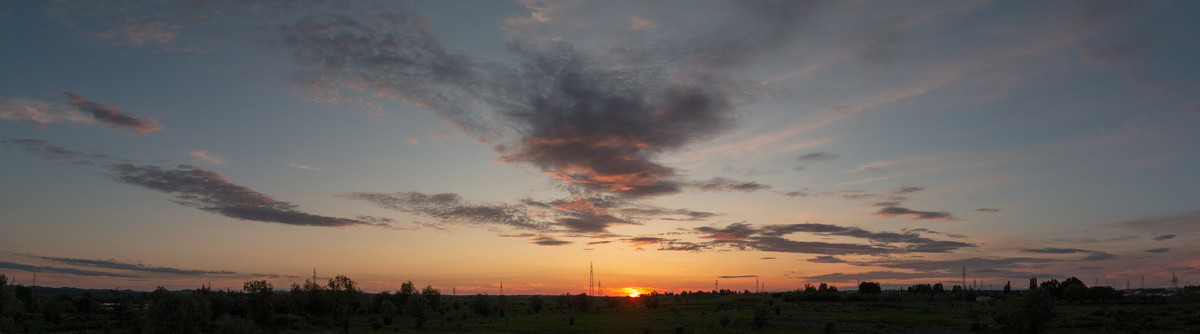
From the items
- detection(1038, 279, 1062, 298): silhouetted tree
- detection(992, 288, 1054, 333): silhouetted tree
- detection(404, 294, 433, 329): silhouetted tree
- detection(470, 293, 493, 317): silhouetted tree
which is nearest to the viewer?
detection(992, 288, 1054, 333): silhouetted tree

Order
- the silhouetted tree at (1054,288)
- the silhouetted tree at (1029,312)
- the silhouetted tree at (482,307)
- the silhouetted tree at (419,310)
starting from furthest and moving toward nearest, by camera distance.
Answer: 1. the silhouetted tree at (1054,288)
2. the silhouetted tree at (482,307)
3. the silhouetted tree at (419,310)
4. the silhouetted tree at (1029,312)

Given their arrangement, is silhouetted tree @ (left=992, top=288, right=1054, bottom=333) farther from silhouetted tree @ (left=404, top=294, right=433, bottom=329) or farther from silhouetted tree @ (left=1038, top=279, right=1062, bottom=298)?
silhouetted tree @ (left=1038, top=279, right=1062, bottom=298)

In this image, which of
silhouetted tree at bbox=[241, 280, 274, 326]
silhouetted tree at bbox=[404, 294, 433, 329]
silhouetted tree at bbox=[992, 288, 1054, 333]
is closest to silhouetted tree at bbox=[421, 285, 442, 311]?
silhouetted tree at bbox=[404, 294, 433, 329]

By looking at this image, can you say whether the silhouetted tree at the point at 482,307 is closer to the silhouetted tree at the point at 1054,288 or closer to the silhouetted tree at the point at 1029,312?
the silhouetted tree at the point at 1029,312

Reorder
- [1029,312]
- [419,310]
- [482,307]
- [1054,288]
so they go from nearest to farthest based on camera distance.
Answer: [1029,312]
[419,310]
[482,307]
[1054,288]

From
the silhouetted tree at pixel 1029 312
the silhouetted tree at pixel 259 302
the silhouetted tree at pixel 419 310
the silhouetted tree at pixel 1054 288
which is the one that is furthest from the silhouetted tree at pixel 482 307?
the silhouetted tree at pixel 1054 288

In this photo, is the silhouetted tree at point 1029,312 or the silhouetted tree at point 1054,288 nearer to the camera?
the silhouetted tree at point 1029,312

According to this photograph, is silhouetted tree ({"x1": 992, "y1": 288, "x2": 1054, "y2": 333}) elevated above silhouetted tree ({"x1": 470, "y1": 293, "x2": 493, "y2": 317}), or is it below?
above

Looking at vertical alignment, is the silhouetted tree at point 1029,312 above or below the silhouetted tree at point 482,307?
above

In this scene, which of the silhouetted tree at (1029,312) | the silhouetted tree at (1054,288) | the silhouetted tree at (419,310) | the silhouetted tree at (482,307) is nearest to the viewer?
the silhouetted tree at (1029,312)

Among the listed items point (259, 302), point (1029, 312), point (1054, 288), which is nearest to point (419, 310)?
point (259, 302)

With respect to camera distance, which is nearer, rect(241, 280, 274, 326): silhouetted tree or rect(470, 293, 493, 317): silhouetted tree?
rect(241, 280, 274, 326): silhouetted tree

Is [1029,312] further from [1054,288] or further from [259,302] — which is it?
[1054,288]

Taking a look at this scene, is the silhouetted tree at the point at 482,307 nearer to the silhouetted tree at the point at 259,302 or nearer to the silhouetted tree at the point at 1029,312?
the silhouetted tree at the point at 259,302
